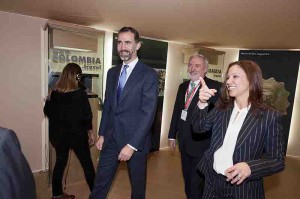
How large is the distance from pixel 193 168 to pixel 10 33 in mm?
2970

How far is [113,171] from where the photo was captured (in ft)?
6.85

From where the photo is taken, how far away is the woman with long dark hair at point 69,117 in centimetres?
270

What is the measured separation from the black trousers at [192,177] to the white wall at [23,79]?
233cm

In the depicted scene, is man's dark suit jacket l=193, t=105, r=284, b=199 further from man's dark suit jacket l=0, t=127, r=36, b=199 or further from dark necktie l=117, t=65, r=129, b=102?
man's dark suit jacket l=0, t=127, r=36, b=199

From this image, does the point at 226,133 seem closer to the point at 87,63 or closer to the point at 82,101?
the point at 82,101

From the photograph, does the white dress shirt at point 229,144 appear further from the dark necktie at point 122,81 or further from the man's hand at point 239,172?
the dark necktie at point 122,81

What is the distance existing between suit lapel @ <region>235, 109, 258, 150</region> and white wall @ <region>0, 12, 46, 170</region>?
10.2ft

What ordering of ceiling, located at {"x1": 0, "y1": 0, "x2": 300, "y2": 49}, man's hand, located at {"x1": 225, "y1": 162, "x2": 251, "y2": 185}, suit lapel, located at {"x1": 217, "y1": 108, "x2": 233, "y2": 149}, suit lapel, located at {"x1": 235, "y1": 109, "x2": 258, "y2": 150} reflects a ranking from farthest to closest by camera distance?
ceiling, located at {"x1": 0, "y1": 0, "x2": 300, "y2": 49} < suit lapel, located at {"x1": 217, "y1": 108, "x2": 233, "y2": 149} < suit lapel, located at {"x1": 235, "y1": 109, "x2": 258, "y2": 150} < man's hand, located at {"x1": 225, "y1": 162, "x2": 251, "y2": 185}

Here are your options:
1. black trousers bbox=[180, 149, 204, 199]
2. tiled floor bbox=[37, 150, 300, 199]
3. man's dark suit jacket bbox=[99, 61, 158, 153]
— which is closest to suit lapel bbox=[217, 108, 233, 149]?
man's dark suit jacket bbox=[99, 61, 158, 153]

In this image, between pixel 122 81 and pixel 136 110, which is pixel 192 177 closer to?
pixel 136 110

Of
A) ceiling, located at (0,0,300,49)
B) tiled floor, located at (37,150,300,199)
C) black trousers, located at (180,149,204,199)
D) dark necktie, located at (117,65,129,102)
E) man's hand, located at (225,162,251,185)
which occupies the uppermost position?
ceiling, located at (0,0,300,49)

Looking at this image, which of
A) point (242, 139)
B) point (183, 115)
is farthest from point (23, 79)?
point (242, 139)

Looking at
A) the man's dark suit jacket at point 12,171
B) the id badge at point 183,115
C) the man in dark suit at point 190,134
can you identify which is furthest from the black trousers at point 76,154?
the man's dark suit jacket at point 12,171

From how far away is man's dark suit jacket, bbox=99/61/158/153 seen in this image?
1.94m
